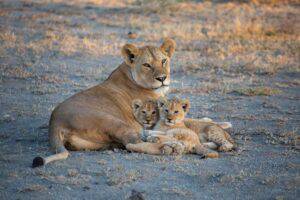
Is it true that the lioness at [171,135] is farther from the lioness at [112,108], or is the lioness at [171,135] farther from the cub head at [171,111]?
the lioness at [112,108]

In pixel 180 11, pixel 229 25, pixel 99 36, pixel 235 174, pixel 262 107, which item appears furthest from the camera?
pixel 180 11

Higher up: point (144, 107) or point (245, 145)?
point (144, 107)

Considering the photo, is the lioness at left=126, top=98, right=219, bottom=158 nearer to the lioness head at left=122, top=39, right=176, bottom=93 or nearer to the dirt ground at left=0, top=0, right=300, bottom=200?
the dirt ground at left=0, top=0, right=300, bottom=200

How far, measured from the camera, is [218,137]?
723cm

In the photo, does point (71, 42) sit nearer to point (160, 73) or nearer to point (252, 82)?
point (252, 82)

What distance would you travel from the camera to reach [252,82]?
477 inches

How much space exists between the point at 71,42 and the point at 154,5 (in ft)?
24.5

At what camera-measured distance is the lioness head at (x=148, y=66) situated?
7.68 m

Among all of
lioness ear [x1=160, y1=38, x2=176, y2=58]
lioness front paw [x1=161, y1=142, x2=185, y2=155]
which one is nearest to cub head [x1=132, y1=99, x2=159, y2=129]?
lioness front paw [x1=161, y1=142, x2=185, y2=155]

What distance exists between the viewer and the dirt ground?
5977mm

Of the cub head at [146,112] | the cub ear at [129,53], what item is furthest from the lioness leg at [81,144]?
the cub ear at [129,53]

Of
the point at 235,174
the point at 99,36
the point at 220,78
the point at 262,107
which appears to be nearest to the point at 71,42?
the point at 99,36

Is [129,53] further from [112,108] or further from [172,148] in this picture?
[172,148]

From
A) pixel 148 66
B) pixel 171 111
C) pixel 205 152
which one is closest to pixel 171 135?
pixel 171 111
